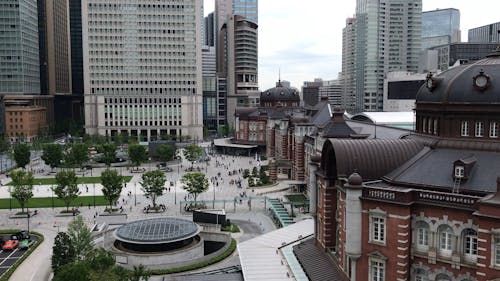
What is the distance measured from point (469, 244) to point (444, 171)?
20.5 ft

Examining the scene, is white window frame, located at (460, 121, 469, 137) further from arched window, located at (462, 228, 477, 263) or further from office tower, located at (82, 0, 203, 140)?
office tower, located at (82, 0, 203, 140)

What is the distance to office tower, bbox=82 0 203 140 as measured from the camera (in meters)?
188

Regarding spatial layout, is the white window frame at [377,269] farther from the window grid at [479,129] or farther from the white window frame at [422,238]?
the window grid at [479,129]

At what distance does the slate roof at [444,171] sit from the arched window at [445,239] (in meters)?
3.22

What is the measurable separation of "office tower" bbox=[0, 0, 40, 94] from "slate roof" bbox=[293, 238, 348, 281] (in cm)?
16397

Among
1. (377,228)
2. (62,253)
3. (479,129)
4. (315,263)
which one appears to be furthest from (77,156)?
(479,129)

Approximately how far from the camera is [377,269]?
37438 mm

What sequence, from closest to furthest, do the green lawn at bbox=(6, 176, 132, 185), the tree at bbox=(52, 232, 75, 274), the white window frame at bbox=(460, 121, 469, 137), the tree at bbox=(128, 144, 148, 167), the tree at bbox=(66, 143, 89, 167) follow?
1. the white window frame at bbox=(460, 121, 469, 137)
2. the tree at bbox=(52, 232, 75, 274)
3. the green lawn at bbox=(6, 176, 132, 185)
4. the tree at bbox=(66, 143, 89, 167)
5. the tree at bbox=(128, 144, 148, 167)

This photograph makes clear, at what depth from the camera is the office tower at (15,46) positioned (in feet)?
588

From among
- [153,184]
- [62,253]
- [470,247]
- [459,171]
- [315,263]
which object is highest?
[459,171]

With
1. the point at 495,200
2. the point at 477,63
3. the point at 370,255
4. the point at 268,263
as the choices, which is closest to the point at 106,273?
the point at 268,263

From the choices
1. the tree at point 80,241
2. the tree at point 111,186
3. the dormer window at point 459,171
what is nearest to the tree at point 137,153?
the tree at point 111,186

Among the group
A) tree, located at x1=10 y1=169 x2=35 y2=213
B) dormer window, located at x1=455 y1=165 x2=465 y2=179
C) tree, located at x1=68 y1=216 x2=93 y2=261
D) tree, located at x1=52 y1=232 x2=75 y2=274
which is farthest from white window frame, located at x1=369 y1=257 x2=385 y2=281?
tree, located at x1=10 y1=169 x2=35 y2=213

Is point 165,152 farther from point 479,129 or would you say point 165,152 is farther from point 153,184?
point 479,129
